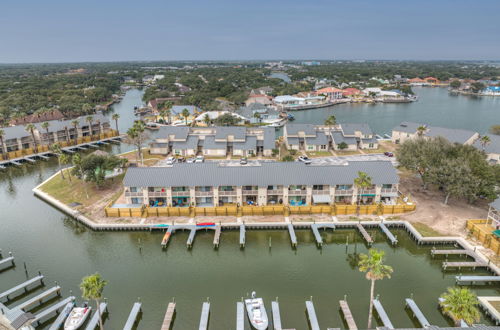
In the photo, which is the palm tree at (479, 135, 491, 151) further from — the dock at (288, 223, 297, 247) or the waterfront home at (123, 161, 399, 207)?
the dock at (288, 223, 297, 247)

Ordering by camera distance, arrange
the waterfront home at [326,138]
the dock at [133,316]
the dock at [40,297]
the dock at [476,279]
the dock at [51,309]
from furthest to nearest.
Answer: the waterfront home at [326,138] < the dock at [476,279] < the dock at [40,297] < the dock at [51,309] < the dock at [133,316]

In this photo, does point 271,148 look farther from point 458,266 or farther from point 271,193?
point 458,266

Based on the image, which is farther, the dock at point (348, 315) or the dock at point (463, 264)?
the dock at point (463, 264)

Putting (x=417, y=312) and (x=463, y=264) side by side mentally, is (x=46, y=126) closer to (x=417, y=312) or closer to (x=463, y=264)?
(x=417, y=312)

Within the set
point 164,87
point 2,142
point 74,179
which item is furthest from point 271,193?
point 164,87

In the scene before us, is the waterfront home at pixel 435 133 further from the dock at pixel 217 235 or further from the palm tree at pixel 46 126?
the palm tree at pixel 46 126

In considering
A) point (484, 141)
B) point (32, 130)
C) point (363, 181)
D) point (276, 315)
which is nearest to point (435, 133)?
point (484, 141)

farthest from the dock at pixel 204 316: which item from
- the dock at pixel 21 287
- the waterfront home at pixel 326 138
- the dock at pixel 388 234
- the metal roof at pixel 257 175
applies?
the waterfront home at pixel 326 138

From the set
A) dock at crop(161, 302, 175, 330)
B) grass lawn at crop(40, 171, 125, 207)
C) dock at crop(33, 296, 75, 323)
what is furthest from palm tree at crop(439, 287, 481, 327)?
grass lawn at crop(40, 171, 125, 207)
